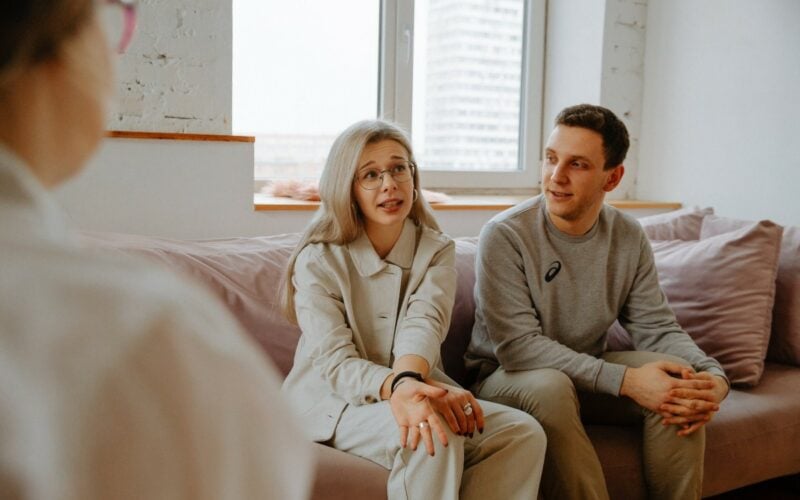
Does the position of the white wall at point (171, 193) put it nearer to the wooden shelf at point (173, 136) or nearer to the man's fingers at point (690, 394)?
the wooden shelf at point (173, 136)

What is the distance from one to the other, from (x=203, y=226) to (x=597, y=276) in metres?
1.26

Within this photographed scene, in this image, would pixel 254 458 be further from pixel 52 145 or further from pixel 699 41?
pixel 699 41

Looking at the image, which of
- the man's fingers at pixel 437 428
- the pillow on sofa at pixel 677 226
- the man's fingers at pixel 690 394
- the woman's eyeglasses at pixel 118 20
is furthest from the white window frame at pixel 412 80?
the woman's eyeglasses at pixel 118 20

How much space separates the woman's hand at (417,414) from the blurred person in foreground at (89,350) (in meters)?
1.12

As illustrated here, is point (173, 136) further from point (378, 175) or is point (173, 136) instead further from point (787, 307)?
point (787, 307)

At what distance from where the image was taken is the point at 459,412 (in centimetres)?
155

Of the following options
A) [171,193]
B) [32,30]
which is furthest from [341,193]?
[32,30]

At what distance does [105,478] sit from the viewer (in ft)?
1.08

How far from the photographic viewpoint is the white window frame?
3.37 metres

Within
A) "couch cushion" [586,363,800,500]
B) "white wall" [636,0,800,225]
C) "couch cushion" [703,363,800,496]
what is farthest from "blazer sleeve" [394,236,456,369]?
"white wall" [636,0,800,225]

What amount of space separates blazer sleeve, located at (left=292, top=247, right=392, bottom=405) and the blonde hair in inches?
2.1

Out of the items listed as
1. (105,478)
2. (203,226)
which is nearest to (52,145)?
(105,478)

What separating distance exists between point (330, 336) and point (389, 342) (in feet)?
0.53

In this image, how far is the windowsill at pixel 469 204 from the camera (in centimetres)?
267
